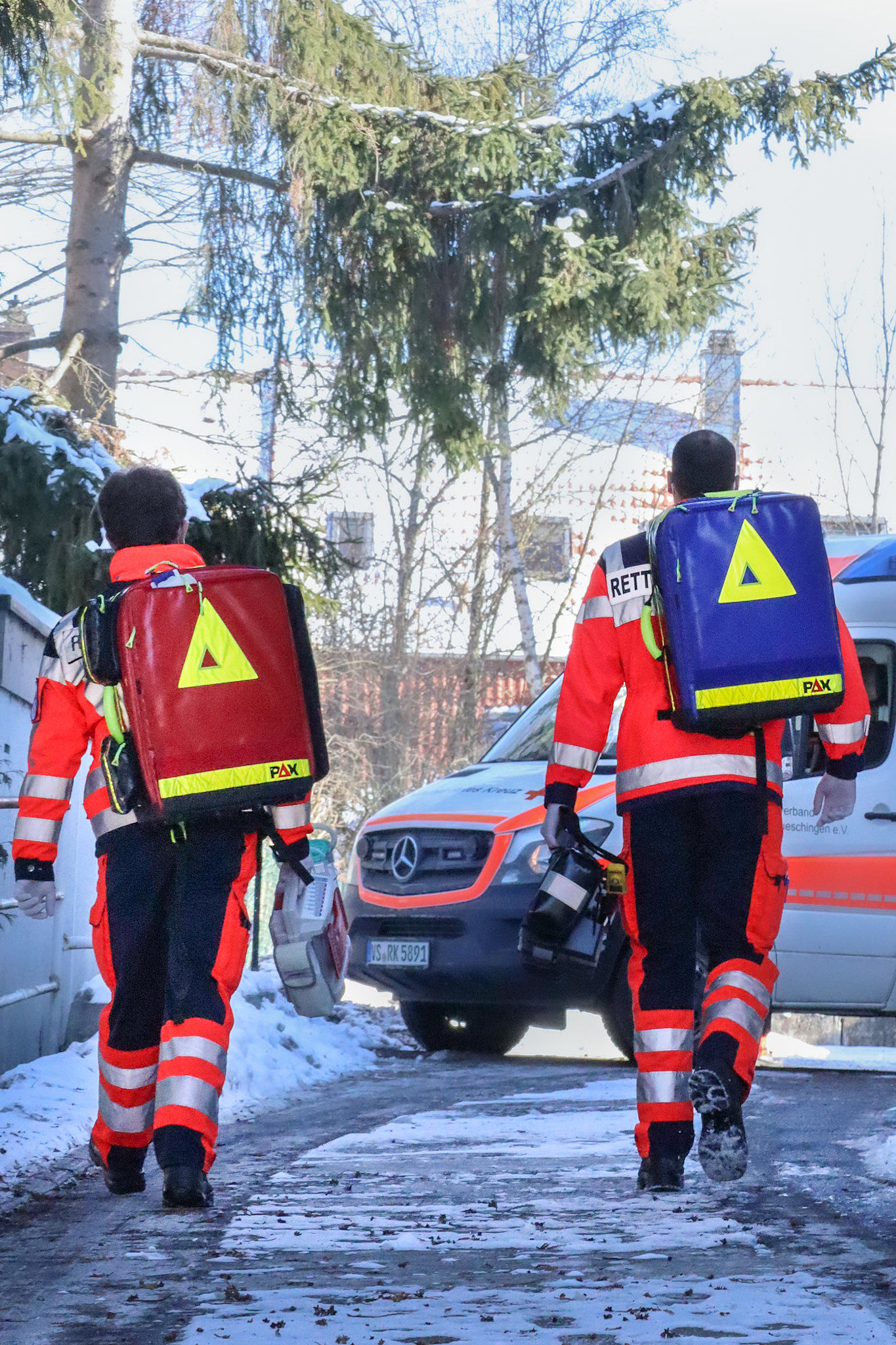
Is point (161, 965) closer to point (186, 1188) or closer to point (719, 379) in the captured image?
point (186, 1188)

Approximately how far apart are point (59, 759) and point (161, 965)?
568mm

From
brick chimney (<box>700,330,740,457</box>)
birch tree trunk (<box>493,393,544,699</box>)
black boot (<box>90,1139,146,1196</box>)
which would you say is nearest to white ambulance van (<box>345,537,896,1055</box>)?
black boot (<box>90,1139,146,1196</box>)

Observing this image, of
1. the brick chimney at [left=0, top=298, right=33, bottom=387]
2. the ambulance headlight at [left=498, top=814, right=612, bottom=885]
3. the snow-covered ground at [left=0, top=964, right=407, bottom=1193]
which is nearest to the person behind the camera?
the snow-covered ground at [left=0, top=964, right=407, bottom=1193]

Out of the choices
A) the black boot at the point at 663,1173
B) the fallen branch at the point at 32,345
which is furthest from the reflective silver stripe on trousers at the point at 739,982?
the fallen branch at the point at 32,345

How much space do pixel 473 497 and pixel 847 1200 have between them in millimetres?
19811

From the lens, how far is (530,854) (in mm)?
8719

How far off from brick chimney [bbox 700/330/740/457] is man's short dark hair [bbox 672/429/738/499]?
57.2 feet

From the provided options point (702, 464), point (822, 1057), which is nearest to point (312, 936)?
point (702, 464)

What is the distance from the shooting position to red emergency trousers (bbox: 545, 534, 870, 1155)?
486 cm

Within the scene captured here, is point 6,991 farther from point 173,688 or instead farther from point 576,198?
point 576,198

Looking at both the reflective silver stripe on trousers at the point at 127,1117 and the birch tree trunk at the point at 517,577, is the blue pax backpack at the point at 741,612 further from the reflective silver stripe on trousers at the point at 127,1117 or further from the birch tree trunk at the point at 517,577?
the birch tree trunk at the point at 517,577

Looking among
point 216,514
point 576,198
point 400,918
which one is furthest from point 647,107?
point 400,918

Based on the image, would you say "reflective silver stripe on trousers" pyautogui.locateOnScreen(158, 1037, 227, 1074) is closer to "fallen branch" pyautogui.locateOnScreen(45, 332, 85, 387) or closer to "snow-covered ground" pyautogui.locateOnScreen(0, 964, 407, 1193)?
"snow-covered ground" pyautogui.locateOnScreen(0, 964, 407, 1193)

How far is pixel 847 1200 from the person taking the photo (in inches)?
186
